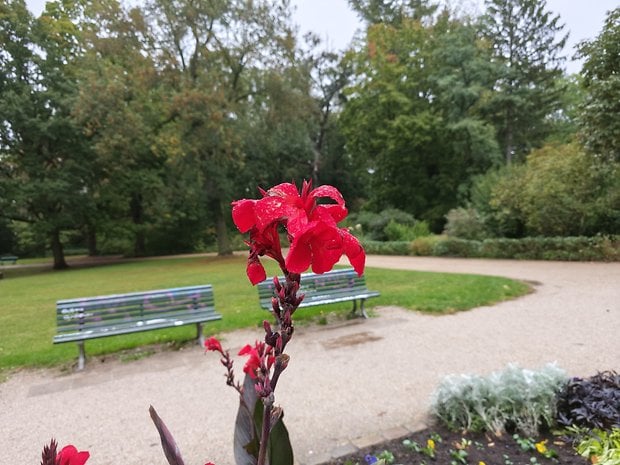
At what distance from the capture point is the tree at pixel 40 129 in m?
19.9

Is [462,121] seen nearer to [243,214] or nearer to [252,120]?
[252,120]

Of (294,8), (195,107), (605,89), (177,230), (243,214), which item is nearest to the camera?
(243,214)

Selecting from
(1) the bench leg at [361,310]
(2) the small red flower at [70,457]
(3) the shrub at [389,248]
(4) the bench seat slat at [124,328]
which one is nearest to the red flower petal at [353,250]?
(2) the small red flower at [70,457]

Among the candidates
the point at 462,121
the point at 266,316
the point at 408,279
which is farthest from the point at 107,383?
the point at 462,121

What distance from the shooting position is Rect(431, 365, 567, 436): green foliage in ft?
9.90

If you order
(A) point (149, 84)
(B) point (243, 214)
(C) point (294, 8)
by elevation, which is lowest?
(B) point (243, 214)

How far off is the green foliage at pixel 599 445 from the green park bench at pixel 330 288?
13.0 ft

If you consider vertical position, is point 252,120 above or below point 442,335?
above

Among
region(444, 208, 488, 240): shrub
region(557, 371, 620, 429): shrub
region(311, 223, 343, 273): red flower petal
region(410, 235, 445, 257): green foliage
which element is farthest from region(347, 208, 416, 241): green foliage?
region(311, 223, 343, 273): red flower petal

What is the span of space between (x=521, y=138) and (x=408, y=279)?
79.5ft

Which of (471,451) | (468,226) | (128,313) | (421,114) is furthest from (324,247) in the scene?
(421,114)

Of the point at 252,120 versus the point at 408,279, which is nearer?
the point at 408,279

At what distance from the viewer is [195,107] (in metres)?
18.2

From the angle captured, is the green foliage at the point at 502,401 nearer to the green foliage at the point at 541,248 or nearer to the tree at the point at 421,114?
the green foliage at the point at 541,248
